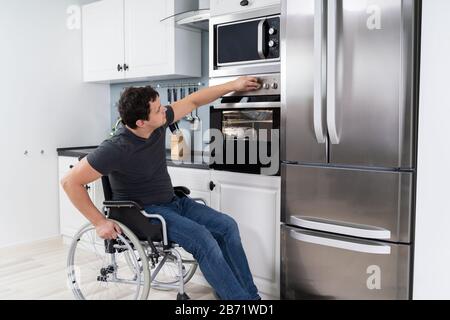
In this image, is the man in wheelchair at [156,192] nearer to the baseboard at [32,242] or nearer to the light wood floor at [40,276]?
the light wood floor at [40,276]

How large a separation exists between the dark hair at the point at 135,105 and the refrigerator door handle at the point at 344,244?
93cm

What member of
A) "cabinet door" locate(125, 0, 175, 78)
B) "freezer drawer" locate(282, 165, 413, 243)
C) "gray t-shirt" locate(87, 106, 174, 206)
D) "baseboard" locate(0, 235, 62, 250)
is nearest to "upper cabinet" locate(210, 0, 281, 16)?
"cabinet door" locate(125, 0, 175, 78)

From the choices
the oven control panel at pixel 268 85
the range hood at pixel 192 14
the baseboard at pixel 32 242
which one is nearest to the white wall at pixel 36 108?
the baseboard at pixel 32 242

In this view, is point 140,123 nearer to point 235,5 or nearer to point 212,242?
point 212,242

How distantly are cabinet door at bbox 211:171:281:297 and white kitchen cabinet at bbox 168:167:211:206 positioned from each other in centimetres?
10

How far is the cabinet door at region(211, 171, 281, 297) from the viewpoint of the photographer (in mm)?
2285

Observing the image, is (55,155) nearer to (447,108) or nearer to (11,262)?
(11,262)

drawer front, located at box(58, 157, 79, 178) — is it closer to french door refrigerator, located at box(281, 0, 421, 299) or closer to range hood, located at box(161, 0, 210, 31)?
range hood, located at box(161, 0, 210, 31)

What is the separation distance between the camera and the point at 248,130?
7.80 ft

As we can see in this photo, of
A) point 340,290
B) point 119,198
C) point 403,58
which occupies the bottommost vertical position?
point 340,290

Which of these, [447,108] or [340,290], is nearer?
[447,108]
